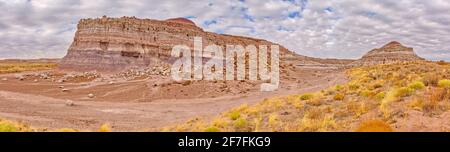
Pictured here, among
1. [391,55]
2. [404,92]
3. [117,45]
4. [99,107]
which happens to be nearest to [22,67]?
[117,45]

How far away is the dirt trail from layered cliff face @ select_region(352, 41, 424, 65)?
83098mm

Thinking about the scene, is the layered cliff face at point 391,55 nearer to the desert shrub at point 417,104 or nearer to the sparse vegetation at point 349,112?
the sparse vegetation at point 349,112

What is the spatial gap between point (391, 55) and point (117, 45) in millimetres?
87158

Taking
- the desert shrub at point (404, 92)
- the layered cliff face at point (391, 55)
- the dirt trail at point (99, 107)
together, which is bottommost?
the dirt trail at point (99, 107)

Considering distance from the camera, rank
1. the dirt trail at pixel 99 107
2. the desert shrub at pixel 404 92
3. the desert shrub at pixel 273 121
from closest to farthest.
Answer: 1. the desert shrub at pixel 273 121
2. the desert shrub at pixel 404 92
3. the dirt trail at pixel 99 107

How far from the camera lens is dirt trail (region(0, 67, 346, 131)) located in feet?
54.7

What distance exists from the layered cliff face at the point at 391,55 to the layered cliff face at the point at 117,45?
241 ft

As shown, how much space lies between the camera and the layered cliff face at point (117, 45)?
3959 cm

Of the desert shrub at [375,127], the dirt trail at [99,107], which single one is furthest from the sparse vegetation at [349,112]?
the dirt trail at [99,107]

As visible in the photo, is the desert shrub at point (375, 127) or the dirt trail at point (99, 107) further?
the dirt trail at point (99, 107)
